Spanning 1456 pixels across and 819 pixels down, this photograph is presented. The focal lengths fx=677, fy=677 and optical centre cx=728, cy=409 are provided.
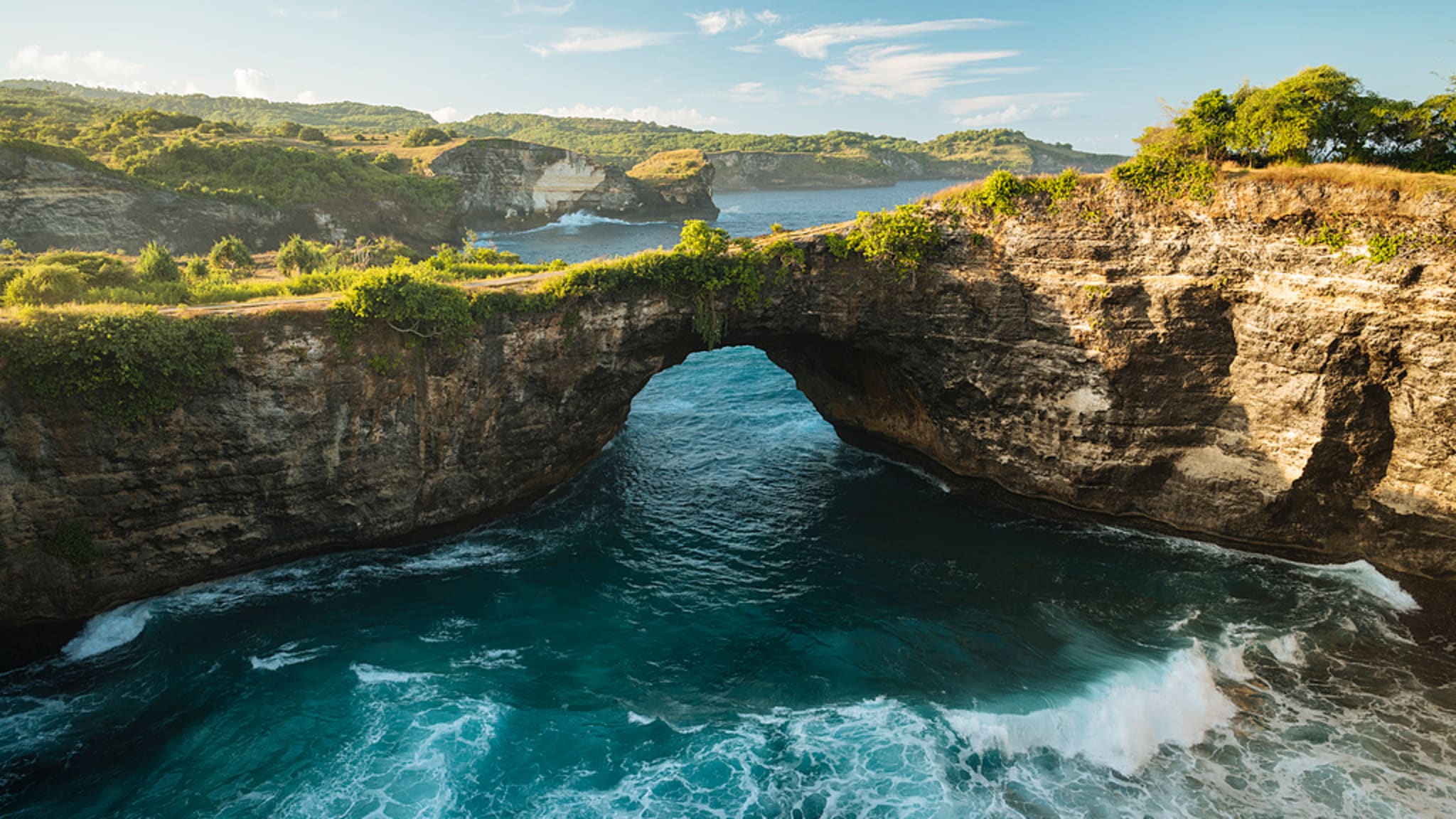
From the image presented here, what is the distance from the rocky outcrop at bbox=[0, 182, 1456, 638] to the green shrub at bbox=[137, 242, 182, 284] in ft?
42.8

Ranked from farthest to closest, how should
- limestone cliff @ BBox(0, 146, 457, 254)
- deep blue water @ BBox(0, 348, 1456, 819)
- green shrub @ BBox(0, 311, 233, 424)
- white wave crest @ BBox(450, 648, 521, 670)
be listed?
limestone cliff @ BBox(0, 146, 457, 254), white wave crest @ BBox(450, 648, 521, 670), green shrub @ BBox(0, 311, 233, 424), deep blue water @ BBox(0, 348, 1456, 819)

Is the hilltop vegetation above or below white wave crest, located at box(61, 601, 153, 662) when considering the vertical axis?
above

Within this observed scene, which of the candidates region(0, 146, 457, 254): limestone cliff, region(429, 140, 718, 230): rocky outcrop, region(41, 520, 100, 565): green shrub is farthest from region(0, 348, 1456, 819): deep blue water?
region(429, 140, 718, 230): rocky outcrop

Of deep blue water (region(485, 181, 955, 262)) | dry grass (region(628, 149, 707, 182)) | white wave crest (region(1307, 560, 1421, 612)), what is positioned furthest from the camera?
dry grass (region(628, 149, 707, 182))

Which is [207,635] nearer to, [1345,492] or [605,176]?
[1345,492]

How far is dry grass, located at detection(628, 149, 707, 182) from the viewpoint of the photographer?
121 meters

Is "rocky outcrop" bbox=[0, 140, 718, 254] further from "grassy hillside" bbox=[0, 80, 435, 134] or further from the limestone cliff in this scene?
"grassy hillside" bbox=[0, 80, 435, 134]

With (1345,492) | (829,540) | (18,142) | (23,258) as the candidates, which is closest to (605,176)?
(18,142)

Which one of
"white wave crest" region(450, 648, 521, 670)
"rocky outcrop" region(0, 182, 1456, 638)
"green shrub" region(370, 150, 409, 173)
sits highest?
"green shrub" region(370, 150, 409, 173)

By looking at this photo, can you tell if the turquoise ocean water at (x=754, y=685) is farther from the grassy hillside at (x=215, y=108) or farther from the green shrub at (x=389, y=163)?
the grassy hillside at (x=215, y=108)

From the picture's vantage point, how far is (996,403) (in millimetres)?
28188

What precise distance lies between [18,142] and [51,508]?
57.9 meters

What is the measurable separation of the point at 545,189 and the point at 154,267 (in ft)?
277

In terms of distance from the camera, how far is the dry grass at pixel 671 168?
121131 millimetres
